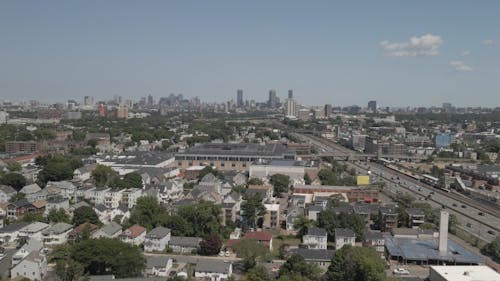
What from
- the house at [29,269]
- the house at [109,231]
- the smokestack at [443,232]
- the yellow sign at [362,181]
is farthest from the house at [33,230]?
the yellow sign at [362,181]

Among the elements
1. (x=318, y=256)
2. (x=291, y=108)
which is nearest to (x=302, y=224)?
(x=318, y=256)

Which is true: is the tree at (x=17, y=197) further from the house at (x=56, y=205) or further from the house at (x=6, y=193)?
the house at (x=56, y=205)

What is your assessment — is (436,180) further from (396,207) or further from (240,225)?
(240,225)

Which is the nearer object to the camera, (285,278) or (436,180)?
(285,278)

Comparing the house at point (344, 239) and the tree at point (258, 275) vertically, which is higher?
the tree at point (258, 275)

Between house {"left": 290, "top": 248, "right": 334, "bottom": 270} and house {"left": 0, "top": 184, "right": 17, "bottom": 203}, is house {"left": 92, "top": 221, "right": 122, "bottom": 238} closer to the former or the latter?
house {"left": 290, "top": 248, "right": 334, "bottom": 270}

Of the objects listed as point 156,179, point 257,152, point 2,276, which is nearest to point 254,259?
point 2,276
